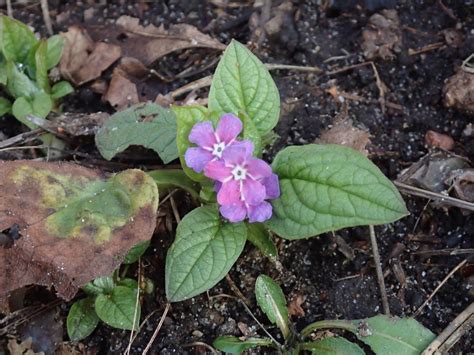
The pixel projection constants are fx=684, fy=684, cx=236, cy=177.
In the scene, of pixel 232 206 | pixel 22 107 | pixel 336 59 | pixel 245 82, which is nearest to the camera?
pixel 232 206

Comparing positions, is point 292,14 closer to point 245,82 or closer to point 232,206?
point 245,82

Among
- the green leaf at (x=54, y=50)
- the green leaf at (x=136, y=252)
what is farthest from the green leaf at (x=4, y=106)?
→ the green leaf at (x=136, y=252)

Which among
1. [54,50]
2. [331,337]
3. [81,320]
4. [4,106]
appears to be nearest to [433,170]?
[331,337]

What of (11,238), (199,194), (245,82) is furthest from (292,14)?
(11,238)

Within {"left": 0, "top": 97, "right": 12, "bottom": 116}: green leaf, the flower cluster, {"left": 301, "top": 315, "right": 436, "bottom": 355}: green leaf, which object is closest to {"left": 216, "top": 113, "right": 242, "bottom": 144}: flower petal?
the flower cluster

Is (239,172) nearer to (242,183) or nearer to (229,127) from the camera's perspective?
(242,183)

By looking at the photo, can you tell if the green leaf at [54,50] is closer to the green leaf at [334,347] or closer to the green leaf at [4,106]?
the green leaf at [4,106]
